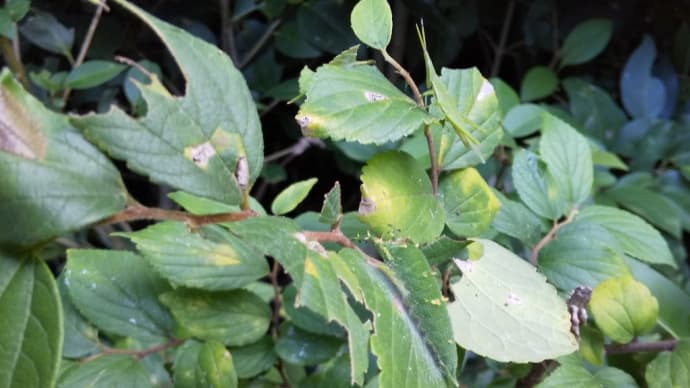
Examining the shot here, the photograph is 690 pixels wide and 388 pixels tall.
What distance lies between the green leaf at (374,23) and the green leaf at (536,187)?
0.65 feet

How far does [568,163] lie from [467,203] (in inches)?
6.5

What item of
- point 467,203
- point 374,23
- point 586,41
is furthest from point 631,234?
point 586,41

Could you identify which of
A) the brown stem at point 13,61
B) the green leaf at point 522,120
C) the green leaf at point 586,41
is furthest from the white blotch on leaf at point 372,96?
the green leaf at point 586,41

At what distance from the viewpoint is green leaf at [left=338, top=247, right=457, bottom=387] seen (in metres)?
0.29

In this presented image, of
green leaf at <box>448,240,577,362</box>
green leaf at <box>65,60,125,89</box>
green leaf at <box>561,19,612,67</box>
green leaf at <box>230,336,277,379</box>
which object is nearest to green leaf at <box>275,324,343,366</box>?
green leaf at <box>230,336,277,379</box>

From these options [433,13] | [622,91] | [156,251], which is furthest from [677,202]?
[156,251]

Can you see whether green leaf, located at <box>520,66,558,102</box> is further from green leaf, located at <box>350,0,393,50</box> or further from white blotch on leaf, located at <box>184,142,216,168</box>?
white blotch on leaf, located at <box>184,142,216,168</box>

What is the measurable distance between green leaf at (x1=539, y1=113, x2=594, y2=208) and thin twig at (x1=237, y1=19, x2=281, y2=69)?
1.93ft

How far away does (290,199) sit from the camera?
Result: 44cm

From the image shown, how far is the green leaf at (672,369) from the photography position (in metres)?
0.39

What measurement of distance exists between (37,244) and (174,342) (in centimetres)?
20

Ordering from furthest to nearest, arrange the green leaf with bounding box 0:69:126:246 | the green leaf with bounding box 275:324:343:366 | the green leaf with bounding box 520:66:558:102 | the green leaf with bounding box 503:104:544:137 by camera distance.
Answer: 1. the green leaf with bounding box 520:66:558:102
2. the green leaf with bounding box 503:104:544:137
3. the green leaf with bounding box 275:324:343:366
4. the green leaf with bounding box 0:69:126:246

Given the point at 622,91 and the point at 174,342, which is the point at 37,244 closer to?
the point at 174,342

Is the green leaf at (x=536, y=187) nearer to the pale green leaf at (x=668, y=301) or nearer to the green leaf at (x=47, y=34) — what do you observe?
the pale green leaf at (x=668, y=301)
